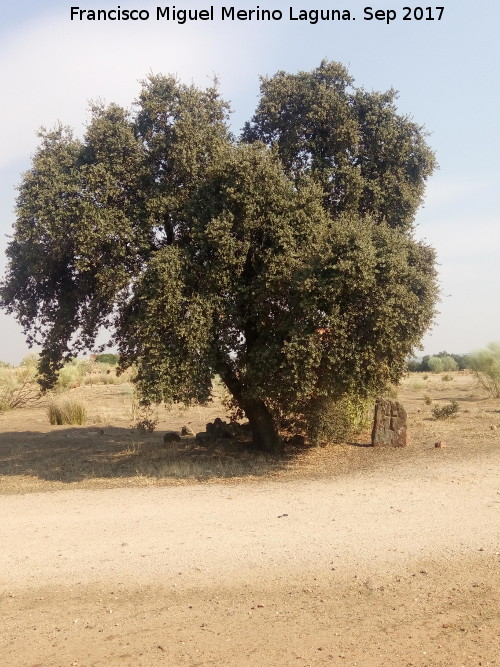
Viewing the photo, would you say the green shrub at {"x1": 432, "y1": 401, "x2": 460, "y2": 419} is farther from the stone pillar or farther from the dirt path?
the dirt path

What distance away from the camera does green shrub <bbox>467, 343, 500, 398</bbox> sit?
1060 inches

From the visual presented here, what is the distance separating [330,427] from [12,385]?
18135 mm

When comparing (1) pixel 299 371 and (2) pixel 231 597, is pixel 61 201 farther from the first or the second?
(2) pixel 231 597

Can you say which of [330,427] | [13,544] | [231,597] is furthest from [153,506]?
[330,427]

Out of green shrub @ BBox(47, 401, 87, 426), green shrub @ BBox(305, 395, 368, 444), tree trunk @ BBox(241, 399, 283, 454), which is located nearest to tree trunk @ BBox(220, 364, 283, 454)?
tree trunk @ BBox(241, 399, 283, 454)

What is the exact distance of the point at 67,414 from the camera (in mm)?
22375

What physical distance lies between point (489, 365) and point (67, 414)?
1596 cm

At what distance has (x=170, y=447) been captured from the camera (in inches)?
639

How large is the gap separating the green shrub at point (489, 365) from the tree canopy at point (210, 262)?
→ 1385 cm

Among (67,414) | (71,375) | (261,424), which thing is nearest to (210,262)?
(261,424)

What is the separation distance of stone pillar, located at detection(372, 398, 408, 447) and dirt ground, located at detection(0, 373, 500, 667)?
1.77 metres

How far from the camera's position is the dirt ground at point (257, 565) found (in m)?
5.70

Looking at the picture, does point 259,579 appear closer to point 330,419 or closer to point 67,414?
point 330,419

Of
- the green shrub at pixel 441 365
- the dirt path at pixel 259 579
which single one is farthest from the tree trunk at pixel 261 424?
the green shrub at pixel 441 365
